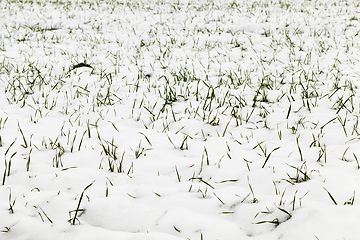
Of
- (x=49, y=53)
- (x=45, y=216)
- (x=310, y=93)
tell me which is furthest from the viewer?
(x=49, y=53)

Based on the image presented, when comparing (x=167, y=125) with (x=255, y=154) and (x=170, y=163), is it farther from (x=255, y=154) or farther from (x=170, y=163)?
(x=255, y=154)

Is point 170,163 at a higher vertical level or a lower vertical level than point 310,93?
lower

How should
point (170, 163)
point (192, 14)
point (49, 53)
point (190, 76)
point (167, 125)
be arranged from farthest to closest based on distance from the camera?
1. point (192, 14)
2. point (49, 53)
3. point (190, 76)
4. point (167, 125)
5. point (170, 163)

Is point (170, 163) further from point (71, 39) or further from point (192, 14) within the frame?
point (192, 14)

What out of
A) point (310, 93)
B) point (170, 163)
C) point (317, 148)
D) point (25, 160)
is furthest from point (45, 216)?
point (310, 93)

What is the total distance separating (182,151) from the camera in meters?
2.39

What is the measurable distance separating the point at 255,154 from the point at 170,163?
0.71m

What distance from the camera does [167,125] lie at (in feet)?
9.18

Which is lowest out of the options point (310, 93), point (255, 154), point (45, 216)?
point (45, 216)

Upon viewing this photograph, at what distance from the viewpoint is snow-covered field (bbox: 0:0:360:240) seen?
1579 millimetres

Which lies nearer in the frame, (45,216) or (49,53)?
(45,216)

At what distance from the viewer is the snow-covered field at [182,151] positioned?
5.18 ft

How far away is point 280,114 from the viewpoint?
3.04 m

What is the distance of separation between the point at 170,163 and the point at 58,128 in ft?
4.50
